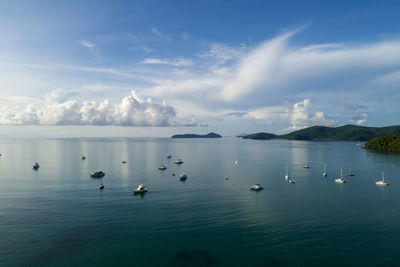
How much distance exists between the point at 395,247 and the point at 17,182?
132356 millimetres

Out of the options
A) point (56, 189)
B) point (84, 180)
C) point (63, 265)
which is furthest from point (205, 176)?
point (63, 265)

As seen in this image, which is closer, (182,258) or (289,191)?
(182,258)

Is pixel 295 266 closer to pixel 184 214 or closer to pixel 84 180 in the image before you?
pixel 184 214

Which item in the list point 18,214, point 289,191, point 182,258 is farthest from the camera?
point 289,191

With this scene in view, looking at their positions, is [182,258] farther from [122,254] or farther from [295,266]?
[295,266]

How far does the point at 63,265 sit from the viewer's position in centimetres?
3844

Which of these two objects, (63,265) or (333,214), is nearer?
(63,265)

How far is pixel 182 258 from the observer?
4100cm

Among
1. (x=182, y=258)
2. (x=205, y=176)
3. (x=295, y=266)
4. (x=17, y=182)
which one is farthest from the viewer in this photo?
(x=205, y=176)

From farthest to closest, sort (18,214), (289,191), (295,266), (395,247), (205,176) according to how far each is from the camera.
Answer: (205,176) < (289,191) < (18,214) < (395,247) < (295,266)

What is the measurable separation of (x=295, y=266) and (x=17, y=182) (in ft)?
386

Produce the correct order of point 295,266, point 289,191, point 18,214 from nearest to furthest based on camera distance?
point 295,266
point 18,214
point 289,191

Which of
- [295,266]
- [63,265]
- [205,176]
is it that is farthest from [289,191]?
[63,265]

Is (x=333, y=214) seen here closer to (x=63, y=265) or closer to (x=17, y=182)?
(x=63, y=265)
